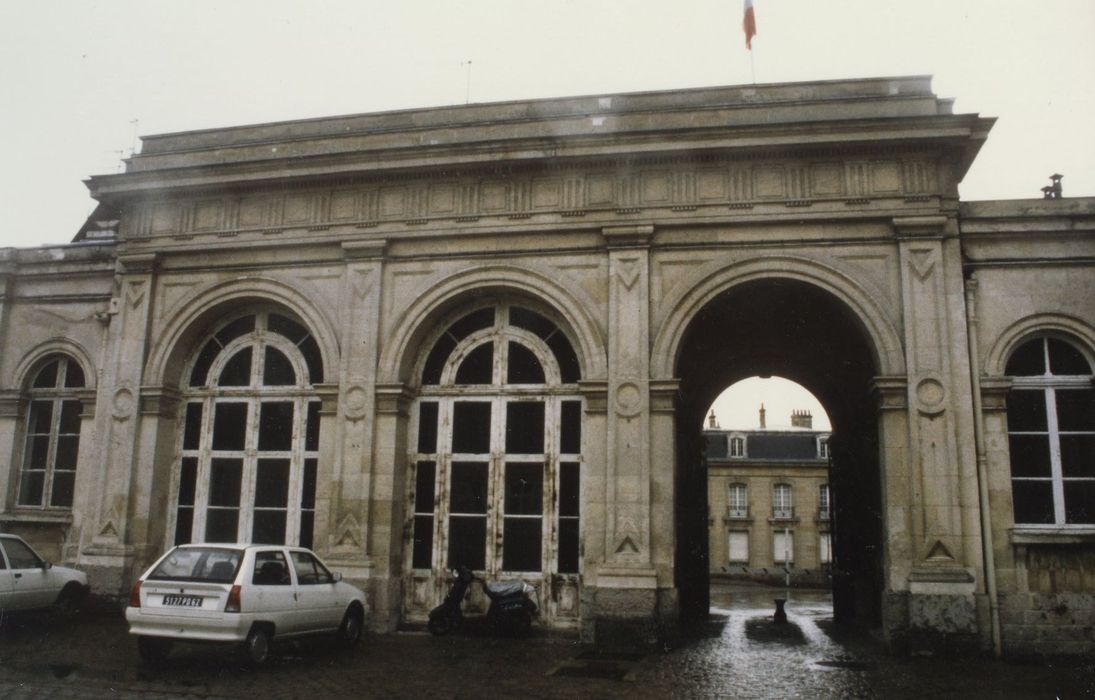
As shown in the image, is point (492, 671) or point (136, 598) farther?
point (492, 671)

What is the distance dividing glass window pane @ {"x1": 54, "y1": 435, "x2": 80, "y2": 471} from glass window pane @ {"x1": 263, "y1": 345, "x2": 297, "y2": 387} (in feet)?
12.4

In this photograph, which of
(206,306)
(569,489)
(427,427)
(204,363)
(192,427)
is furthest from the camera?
(204,363)

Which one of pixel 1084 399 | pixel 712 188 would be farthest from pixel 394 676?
pixel 1084 399

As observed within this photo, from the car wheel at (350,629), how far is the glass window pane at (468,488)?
2.40 metres

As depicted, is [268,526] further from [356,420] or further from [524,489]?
[524,489]

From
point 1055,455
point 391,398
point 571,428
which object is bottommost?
point 1055,455

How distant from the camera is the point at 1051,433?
1193 centimetres

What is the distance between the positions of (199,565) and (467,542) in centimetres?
440

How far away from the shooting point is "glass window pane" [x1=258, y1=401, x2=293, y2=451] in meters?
14.1

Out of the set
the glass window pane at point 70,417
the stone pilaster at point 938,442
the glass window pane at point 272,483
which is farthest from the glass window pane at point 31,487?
the stone pilaster at point 938,442

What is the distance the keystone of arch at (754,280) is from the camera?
12.0 meters

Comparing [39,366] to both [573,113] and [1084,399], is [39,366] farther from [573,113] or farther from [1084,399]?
[1084,399]

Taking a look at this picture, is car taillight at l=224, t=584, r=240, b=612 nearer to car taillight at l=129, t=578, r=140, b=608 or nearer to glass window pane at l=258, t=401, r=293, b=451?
car taillight at l=129, t=578, r=140, b=608

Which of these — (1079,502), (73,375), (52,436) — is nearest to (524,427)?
(1079,502)
